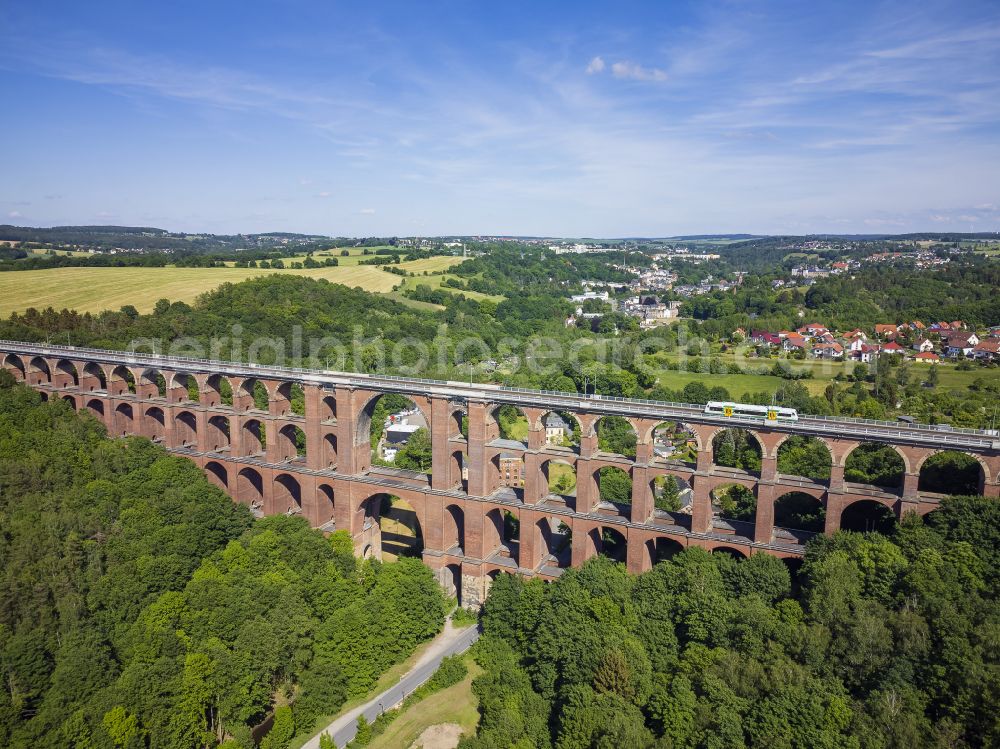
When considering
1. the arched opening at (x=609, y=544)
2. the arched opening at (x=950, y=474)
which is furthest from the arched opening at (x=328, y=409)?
the arched opening at (x=950, y=474)

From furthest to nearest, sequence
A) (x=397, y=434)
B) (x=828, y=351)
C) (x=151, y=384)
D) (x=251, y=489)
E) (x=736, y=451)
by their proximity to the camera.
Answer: (x=828, y=351)
(x=397, y=434)
(x=736, y=451)
(x=151, y=384)
(x=251, y=489)

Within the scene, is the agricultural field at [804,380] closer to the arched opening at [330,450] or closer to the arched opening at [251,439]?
the arched opening at [330,450]

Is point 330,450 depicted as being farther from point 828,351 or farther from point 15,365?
point 828,351

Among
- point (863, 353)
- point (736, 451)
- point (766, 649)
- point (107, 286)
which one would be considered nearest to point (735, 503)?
point (736, 451)

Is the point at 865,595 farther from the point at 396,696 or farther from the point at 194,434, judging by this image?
the point at 194,434

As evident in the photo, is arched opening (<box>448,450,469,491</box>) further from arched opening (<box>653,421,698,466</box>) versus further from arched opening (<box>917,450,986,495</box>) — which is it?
arched opening (<box>917,450,986,495</box>)
